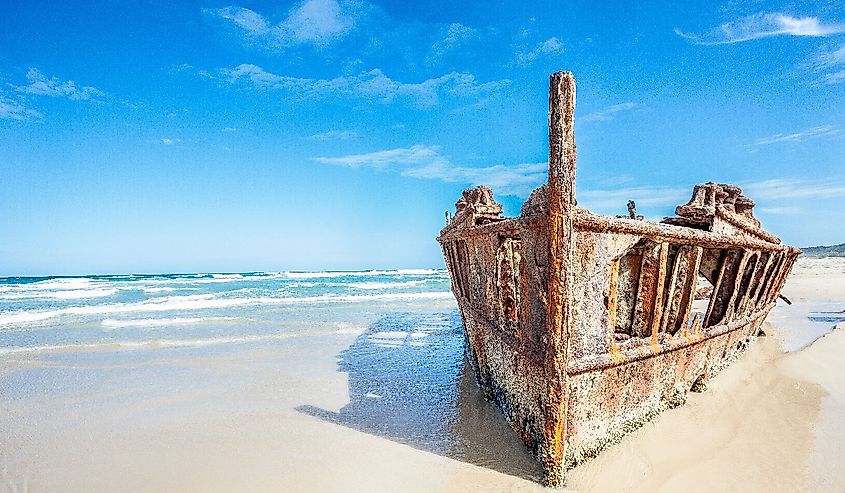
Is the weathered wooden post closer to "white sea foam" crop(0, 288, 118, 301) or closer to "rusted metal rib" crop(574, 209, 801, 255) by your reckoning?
"rusted metal rib" crop(574, 209, 801, 255)

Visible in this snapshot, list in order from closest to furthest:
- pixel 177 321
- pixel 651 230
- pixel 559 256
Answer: pixel 559 256 → pixel 651 230 → pixel 177 321

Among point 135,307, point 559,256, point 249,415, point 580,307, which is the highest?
point 559,256

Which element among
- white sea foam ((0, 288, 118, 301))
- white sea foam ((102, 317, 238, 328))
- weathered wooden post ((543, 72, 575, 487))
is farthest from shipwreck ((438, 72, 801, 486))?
white sea foam ((0, 288, 118, 301))

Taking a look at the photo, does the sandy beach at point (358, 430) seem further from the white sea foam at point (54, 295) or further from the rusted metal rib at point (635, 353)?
the white sea foam at point (54, 295)

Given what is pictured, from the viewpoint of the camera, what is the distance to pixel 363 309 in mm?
18250

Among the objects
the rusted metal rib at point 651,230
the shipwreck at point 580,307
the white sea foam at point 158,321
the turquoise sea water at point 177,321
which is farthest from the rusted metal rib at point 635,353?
the white sea foam at point 158,321

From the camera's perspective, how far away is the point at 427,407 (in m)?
6.10

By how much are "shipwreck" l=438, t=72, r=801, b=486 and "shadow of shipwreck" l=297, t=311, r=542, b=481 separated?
25 cm

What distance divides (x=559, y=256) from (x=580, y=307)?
55 centimetres

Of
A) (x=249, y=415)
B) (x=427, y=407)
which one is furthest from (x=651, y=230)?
(x=249, y=415)

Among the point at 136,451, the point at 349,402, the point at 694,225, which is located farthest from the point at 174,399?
the point at 694,225

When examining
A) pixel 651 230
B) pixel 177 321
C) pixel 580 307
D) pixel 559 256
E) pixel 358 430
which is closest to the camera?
Result: pixel 559 256

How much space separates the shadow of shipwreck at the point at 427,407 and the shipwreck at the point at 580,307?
0.25 metres

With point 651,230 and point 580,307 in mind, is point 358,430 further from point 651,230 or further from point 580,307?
point 651,230
